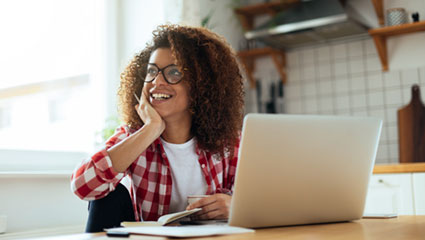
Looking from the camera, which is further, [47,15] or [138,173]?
[47,15]

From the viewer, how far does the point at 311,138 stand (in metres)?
0.93

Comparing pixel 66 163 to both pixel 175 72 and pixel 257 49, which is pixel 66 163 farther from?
pixel 257 49

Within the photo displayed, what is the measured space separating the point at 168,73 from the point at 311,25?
58.0 inches

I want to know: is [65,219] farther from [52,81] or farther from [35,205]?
[52,81]

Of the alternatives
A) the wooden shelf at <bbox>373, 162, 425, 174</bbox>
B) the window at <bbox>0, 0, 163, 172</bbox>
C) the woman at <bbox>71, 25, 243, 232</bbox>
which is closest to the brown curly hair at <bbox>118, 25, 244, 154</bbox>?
the woman at <bbox>71, 25, 243, 232</bbox>

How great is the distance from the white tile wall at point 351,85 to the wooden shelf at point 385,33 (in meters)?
0.07

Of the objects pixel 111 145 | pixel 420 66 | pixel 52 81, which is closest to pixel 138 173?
pixel 111 145

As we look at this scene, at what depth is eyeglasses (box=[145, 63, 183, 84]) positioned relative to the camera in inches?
59.4

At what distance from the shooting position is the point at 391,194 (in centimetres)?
233

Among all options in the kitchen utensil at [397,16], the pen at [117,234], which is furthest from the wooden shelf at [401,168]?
the pen at [117,234]

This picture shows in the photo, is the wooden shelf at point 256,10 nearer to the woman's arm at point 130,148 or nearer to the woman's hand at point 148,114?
the woman's hand at point 148,114

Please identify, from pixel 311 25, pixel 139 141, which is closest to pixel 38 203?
pixel 139 141

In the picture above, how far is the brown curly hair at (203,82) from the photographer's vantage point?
1.57m

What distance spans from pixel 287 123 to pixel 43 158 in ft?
5.24
